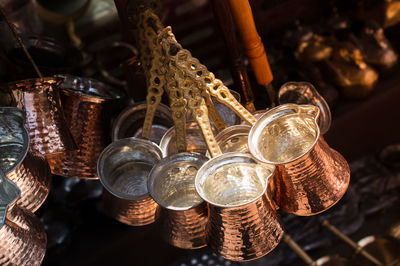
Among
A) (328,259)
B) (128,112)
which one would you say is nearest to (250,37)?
(128,112)

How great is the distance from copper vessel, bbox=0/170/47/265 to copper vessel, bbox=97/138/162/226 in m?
0.17

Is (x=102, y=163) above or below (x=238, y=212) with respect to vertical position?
above

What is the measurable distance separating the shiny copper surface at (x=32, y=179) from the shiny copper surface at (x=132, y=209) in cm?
15

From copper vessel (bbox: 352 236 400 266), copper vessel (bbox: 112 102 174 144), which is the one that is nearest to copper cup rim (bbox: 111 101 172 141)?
copper vessel (bbox: 112 102 174 144)

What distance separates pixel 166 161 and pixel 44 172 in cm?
26

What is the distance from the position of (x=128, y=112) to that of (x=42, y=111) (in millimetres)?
226

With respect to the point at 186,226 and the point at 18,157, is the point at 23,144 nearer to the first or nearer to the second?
the point at 18,157

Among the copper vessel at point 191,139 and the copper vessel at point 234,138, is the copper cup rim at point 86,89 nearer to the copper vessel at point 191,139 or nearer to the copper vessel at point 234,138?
the copper vessel at point 191,139

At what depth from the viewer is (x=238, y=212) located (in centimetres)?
74

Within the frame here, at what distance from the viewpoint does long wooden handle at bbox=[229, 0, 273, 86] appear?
2.90 feet

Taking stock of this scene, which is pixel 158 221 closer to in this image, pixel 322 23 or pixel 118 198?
pixel 118 198

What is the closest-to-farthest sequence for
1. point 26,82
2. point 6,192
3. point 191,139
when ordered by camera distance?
point 6,192, point 26,82, point 191,139

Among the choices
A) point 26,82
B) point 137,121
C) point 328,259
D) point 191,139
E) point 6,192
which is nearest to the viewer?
point 6,192

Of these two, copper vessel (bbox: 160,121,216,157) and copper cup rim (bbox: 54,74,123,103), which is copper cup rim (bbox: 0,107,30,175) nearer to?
copper cup rim (bbox: 54,74,123,103)
